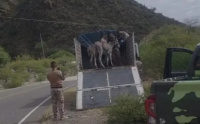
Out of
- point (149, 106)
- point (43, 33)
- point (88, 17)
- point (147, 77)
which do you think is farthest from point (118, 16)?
point (149, 106)

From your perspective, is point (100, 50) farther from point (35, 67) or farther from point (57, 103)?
point (35, 67)

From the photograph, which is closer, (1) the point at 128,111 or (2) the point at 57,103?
(1) the point at 128,111

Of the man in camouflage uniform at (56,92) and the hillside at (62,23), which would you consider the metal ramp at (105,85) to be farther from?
the hillside at (62,23)

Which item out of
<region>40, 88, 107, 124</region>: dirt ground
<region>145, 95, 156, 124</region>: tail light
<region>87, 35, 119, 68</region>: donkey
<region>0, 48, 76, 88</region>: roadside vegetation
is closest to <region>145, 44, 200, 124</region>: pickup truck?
<region>145, 95, 156, 124</region>: tail light

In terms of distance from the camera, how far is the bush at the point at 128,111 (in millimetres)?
10641

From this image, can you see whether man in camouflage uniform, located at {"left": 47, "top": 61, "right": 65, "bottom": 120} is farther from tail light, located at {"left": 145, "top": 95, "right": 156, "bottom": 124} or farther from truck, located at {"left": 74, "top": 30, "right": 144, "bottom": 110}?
tail light, located at {"left": 145, "top": 95, "right": 156, "bottom": 124}

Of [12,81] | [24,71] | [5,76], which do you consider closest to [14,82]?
[12,81]

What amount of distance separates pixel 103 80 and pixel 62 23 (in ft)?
215

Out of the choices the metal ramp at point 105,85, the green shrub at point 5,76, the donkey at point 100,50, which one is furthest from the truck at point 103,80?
the green shrub at point 5,76

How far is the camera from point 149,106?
4562mm

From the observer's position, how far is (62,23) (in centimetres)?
8081

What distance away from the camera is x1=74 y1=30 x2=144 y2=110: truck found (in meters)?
14.5

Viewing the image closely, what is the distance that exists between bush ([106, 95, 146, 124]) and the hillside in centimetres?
6597

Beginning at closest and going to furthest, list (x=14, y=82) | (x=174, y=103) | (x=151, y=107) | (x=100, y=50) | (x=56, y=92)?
(x=174, y=103), (x=151, y=107), (x=56, y=92), (x=100, y=50), (x=14, y=82)
